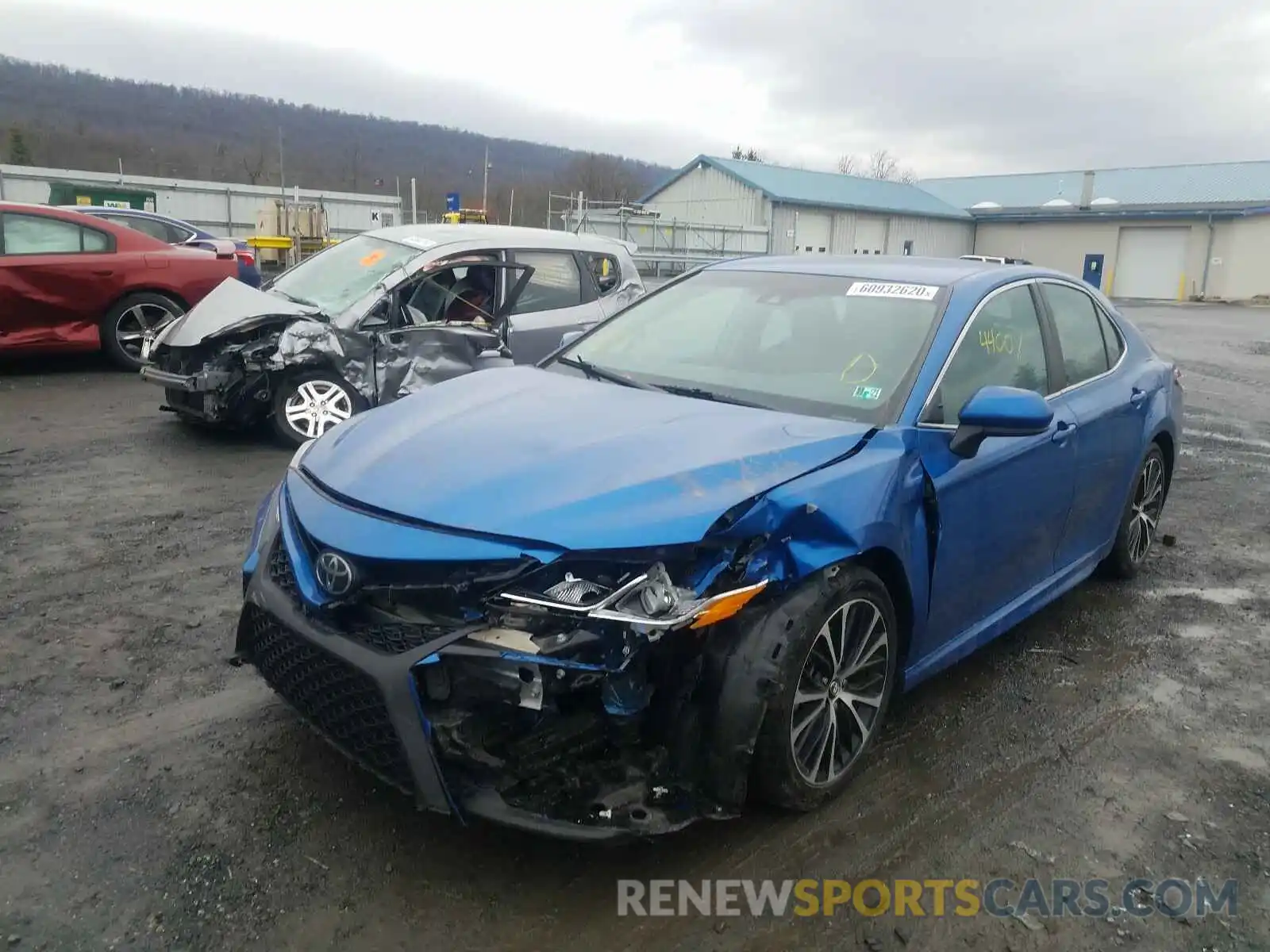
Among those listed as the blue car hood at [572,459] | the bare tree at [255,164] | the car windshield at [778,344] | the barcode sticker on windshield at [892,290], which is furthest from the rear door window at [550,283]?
the bare tree at [255,164]

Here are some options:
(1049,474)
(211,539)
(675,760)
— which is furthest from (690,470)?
(211,539)

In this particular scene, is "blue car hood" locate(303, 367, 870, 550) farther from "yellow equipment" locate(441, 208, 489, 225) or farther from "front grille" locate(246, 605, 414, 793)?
"yellow equipment" locate(441, 208, 489, 225)

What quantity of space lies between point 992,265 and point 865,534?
6.38 feet

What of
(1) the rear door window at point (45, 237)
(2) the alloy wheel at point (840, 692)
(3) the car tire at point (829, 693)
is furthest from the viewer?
(1) the rear door window at point (45, 237)

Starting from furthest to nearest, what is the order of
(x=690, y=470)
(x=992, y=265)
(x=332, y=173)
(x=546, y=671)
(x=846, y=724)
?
(x=332, y=173) → (x=992, y=265) → (x=846, y=724) → (x=690, y=470) → (x=546, y=671)

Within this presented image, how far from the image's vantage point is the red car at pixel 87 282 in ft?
29.3

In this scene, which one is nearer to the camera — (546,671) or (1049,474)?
(546,671)

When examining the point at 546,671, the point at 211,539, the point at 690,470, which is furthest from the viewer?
the point at 211,539

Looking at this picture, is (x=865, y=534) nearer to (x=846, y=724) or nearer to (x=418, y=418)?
(x=846, y=724)

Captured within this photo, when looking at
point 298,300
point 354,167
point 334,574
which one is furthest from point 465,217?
point 334,574

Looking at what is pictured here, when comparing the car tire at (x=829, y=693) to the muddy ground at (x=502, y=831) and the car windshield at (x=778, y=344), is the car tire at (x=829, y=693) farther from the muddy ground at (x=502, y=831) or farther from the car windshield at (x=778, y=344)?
the car windshield at (x=778, y=344)

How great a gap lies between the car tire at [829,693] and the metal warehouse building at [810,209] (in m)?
36.0

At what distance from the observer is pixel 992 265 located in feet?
13.9

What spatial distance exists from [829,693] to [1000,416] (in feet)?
3.48
